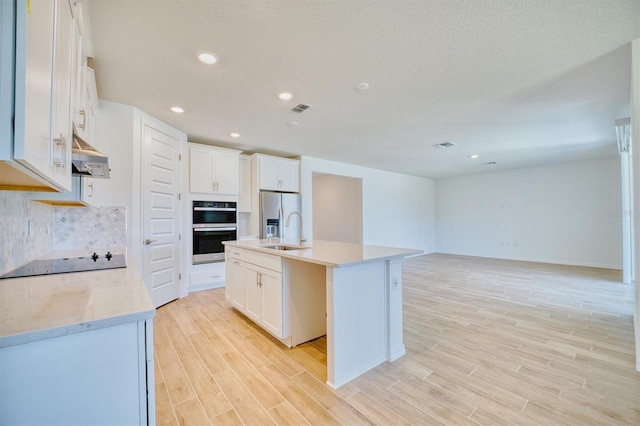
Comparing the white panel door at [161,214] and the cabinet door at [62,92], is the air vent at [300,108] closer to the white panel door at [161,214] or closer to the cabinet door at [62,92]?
the white panel door at [161,214]

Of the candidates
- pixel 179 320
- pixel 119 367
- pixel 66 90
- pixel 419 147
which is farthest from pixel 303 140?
pixel 119 367

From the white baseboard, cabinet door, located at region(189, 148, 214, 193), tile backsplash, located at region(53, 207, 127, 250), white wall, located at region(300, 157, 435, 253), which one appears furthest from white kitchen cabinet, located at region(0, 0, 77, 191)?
the white baseboard

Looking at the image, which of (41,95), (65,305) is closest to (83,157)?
(41,95)

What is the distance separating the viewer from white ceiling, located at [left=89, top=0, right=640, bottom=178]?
1.67 m

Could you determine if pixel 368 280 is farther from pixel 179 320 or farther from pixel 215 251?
pixel 215 251

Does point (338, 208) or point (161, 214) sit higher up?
point (338, 208)

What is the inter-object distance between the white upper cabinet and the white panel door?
1.46 metres

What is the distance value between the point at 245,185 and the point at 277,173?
2.15ft

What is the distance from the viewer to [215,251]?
4383mm

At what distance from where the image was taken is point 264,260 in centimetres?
258

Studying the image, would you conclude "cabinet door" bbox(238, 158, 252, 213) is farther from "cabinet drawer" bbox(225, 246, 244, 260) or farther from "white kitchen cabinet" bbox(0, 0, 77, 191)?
"white kitchen cabinet" bbox(0, 0, 77, 191)

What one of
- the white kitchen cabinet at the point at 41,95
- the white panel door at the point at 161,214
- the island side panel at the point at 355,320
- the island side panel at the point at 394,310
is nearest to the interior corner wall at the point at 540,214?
the island side panel at the point at 394,310

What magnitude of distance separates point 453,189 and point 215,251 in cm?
756

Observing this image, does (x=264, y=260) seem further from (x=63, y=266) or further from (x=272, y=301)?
(x=63, y=266)
